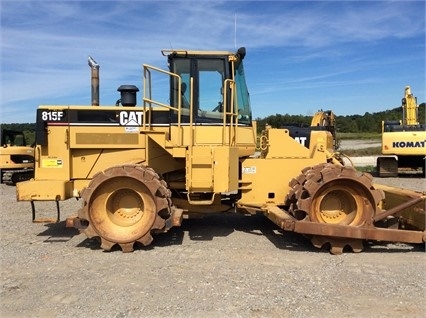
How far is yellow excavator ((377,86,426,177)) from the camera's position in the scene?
18.6 metres

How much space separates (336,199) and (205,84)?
9.52 ft

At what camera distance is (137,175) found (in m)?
6.84

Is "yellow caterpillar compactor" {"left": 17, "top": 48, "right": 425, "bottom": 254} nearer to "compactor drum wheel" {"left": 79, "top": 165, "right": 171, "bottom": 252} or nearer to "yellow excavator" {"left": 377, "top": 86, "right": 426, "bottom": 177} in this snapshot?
"compactor drum wheel" {"left": 79, "top": 165, "right": 171, "bottom": 252}

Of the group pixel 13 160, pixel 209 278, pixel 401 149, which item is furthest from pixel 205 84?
pixel 401 149

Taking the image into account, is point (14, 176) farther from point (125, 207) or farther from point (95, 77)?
point (125, 207)

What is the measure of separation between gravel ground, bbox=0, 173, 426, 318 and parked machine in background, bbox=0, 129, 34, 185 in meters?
9.89

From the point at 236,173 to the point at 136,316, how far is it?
340cm

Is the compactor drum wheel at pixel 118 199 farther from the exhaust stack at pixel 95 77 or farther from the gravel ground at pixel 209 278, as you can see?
the exhaust stack at pixel 95 77

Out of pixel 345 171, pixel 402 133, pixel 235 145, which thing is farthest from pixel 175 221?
pixel 402 133

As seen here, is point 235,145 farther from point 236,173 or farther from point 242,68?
point 242,68

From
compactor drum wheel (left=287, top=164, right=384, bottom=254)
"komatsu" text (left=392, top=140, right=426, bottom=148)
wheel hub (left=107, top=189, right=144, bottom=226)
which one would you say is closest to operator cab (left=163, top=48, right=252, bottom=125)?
wheel hub (left=107, top=189, right=144, bottom=226)

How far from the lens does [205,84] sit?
24.8 ft

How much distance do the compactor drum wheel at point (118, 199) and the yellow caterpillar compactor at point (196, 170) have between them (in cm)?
2

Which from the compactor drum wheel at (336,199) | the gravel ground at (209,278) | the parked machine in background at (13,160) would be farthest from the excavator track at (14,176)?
the compactor drum wheel at (336,199)
